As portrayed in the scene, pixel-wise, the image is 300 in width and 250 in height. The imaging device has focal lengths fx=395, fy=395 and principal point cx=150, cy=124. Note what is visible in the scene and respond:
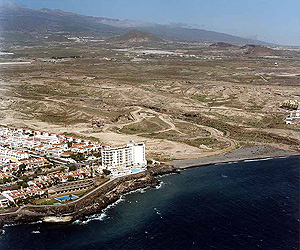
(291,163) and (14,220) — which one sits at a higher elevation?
(291,163)

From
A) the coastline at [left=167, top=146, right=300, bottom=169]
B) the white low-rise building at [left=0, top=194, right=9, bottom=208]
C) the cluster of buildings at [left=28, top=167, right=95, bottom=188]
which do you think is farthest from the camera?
the coastline at [left=167, top=146, right=300, bottom=169]

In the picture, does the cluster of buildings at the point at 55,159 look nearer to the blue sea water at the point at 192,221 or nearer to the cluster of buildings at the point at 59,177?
the cluster of buildings at the point at 59,177

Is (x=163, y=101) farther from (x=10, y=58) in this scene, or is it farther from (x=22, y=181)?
(x=10, y=58)

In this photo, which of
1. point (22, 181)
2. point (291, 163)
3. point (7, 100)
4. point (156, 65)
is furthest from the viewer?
point (156, 65)

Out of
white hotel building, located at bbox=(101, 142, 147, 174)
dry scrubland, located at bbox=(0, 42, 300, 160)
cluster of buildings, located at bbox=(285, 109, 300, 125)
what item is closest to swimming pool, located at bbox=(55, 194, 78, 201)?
white hotel building, located at bbox=(101, 142, 147, 174)

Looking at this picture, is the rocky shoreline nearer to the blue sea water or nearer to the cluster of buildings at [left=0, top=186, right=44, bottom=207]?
the blue sea water

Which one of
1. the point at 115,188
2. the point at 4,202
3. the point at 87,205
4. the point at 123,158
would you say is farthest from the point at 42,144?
the point at 87,205

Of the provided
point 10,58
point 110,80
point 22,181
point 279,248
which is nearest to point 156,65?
point 110,80
